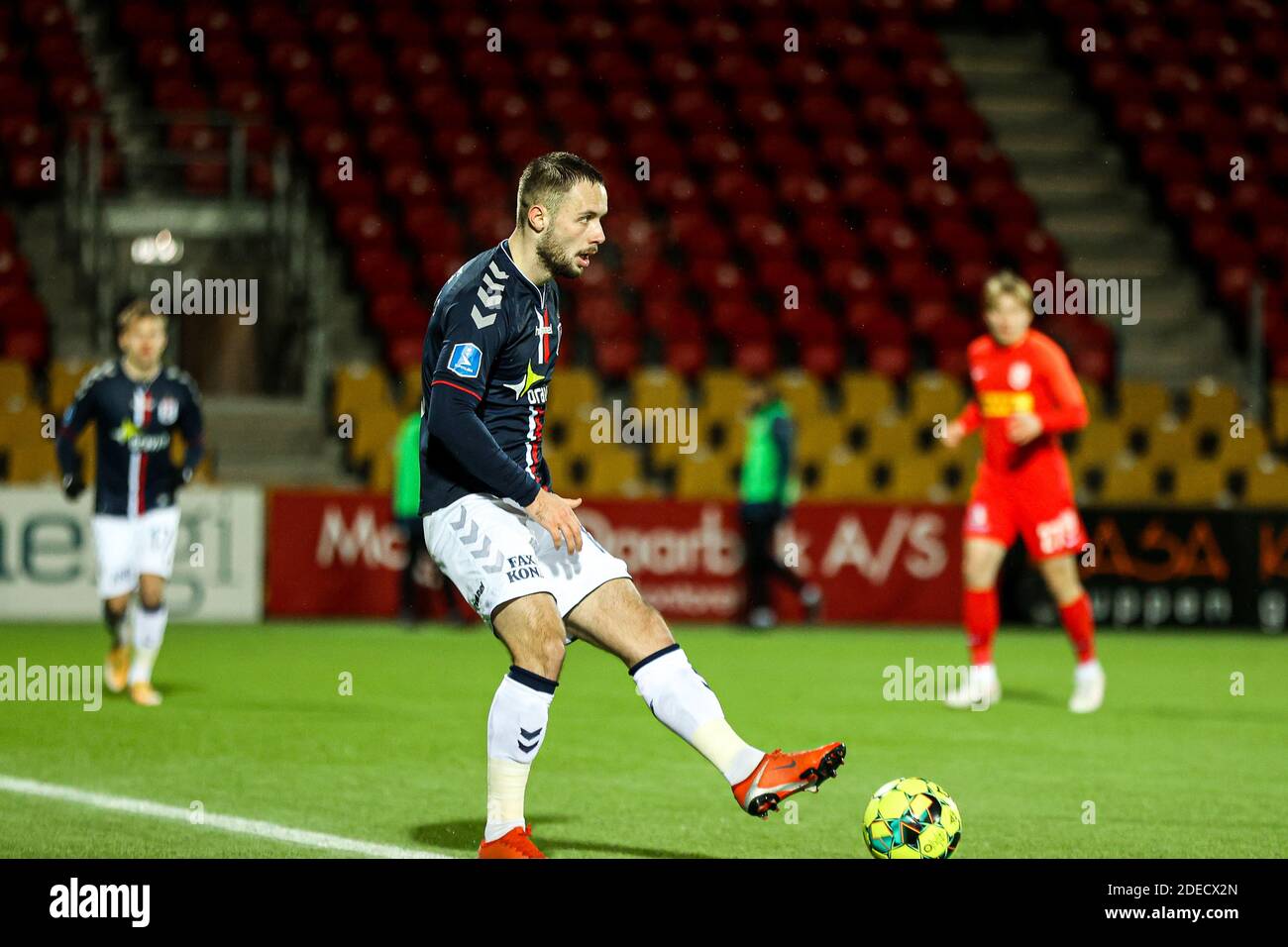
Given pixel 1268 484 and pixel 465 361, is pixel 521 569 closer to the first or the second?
pixel 465 361

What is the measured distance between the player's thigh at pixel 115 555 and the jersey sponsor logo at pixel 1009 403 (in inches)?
193

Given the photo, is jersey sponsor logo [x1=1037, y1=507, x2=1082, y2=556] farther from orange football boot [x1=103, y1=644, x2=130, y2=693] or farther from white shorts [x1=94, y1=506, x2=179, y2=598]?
orange football boot [x1=103, y1=644, x2=130, y2=693]

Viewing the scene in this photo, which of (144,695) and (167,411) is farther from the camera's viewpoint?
(167,411)

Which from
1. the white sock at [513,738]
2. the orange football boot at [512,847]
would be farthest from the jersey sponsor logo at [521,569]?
the orange football boot at [512,847]

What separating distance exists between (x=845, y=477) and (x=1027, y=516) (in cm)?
736

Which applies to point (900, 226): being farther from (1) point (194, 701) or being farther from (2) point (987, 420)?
(1) point (194, 701)

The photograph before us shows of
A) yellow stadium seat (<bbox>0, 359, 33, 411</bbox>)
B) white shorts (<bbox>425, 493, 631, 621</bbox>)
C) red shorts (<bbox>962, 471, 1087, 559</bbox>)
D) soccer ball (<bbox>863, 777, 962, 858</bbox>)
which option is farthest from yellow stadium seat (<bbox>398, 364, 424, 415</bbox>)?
soccer ball (<bbox>863, 777, 962, 858</bbox>)

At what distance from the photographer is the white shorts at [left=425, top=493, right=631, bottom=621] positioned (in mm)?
5434

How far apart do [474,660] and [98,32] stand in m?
11.6

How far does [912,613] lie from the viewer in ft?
53.8

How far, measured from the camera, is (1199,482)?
1756cm

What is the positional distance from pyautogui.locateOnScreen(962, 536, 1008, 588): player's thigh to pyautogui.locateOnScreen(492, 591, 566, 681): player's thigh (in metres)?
5.08

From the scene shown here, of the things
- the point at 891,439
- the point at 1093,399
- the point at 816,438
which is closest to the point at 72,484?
the point at 816,438

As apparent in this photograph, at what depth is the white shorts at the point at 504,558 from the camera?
17.8 feet
